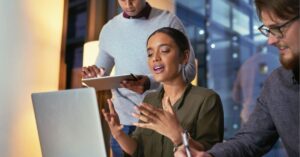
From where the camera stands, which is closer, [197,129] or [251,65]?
[197,129]

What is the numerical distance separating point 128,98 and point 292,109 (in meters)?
0.85

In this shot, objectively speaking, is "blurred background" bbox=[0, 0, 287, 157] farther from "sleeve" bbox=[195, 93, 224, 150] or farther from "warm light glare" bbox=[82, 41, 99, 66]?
"sleeve" bbox=[195, 93, 224, 150]

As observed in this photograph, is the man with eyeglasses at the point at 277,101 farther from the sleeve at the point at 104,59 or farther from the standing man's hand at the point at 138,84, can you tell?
the sleeve at the point at 104,59

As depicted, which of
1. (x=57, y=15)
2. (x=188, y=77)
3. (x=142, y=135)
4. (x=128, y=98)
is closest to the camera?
(x=142, y=135)

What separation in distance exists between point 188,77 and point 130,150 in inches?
16.1

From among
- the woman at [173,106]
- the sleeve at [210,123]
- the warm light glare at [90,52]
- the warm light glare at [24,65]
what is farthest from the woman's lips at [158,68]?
the warm light glare at [24,65]

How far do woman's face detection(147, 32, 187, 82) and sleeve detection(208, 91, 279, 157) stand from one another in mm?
396

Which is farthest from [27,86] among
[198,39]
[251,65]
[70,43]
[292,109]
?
[251,65]

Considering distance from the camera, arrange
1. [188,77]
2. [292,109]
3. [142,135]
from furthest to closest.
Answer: [188,77]
[142,135]
[292,109]

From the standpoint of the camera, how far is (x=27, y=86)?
1.96m

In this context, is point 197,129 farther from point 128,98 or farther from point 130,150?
point 128,98

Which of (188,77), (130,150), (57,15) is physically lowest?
(130,150)

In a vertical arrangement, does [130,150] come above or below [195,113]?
below

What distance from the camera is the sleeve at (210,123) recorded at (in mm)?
1239
